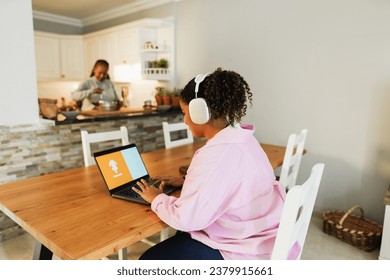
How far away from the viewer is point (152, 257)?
1175 mm

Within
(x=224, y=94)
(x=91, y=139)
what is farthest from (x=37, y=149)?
(x=224, y=94)

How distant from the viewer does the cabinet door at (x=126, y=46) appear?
389 centimetres

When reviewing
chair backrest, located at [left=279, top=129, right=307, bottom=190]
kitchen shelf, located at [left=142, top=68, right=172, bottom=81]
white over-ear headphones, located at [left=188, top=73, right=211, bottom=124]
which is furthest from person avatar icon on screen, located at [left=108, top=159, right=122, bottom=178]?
kitchen shelf, located at [left=142, top=68, right=172, bottom=81]

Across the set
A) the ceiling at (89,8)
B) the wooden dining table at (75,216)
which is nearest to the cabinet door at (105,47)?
the ceiling at (89,8)

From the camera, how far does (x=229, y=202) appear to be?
1008 mm

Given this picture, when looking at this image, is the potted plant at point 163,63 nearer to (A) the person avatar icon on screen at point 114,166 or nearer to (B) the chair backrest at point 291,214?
(A) the person avatar icon on screen at point 114,166

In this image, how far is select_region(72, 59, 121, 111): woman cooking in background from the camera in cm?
344

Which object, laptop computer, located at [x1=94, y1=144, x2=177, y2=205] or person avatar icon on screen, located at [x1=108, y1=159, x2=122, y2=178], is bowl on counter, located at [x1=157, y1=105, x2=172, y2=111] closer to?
laptop computer, located at [x1=94, y1=144, x2=177, y2=205]

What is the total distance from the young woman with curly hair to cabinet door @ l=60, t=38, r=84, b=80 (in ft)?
14.3

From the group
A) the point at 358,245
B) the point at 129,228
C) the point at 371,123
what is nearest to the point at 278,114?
the point at 371,123

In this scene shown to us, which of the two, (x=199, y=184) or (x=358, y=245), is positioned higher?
(x=199, y=184)

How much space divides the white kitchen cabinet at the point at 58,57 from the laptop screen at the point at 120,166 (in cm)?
391
